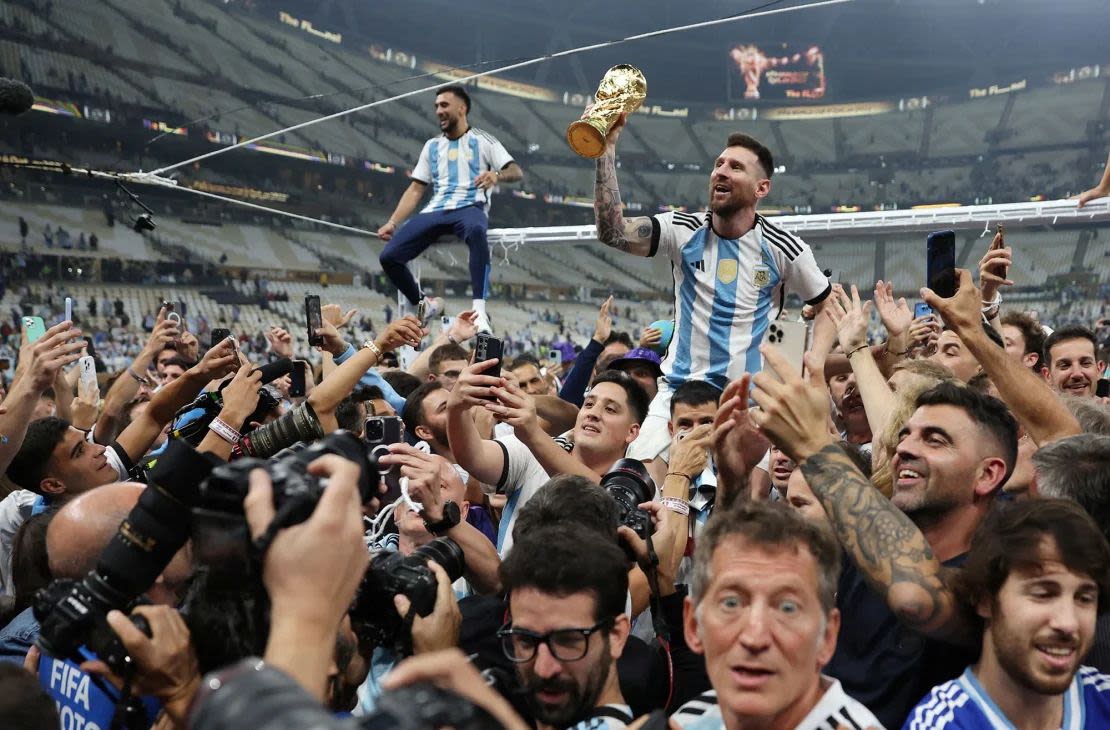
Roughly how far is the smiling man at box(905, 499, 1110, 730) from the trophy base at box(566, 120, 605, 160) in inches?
107

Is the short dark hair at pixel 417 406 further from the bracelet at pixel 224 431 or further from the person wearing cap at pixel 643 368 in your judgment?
the person wearing cap at pixel 643 368

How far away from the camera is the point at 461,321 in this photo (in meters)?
5.86

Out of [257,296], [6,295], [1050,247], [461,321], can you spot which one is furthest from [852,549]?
[1050,247]

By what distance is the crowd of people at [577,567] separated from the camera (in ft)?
4.63

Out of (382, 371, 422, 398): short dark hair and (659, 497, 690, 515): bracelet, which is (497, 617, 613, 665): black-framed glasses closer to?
(659, 497, 690, 515): bracelet

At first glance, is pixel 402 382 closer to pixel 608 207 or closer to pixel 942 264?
pixel 608 207

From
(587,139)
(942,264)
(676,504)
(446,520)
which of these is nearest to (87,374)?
(587,139)

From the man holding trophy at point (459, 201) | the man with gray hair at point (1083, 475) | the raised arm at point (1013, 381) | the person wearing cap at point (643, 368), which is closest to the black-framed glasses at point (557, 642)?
the man with gray hair at point (1083, 475)

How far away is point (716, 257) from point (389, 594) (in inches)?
115

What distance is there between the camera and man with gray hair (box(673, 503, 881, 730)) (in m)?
1.76

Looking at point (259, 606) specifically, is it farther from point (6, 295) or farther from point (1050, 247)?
point (1050, 247)

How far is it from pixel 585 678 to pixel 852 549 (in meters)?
0.63

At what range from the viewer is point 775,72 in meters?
37.9

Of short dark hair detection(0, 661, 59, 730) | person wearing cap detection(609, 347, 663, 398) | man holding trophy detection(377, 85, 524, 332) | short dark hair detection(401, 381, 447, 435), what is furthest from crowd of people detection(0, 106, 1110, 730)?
man holding trophy detection(377, 85, 524, 332)
